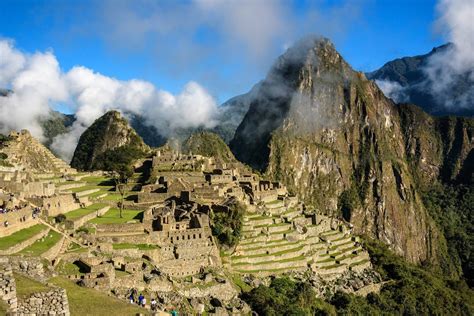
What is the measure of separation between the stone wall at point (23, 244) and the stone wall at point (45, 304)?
11355mm

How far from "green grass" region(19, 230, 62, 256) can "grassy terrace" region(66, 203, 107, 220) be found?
5.80 m

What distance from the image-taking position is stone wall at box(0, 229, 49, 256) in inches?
1003

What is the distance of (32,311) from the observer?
45.7 feet

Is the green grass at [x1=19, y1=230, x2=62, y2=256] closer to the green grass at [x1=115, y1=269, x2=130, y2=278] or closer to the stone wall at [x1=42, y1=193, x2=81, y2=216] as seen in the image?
the green grass at [x1=115, y1=269, x2=130, y2=278]

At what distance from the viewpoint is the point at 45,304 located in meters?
14.4

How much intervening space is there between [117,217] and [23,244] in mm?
14260

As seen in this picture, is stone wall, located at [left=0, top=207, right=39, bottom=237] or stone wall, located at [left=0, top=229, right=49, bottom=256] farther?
stone wall, located at [left=0, top=207, right=39, bottom=237]

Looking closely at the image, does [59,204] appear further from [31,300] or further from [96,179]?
[31,300]

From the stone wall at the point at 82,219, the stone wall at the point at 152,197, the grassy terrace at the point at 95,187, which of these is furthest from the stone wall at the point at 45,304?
the grassy terrace at the point at 95,187

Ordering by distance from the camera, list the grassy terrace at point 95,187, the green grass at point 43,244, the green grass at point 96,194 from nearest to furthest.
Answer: the green grass at point 43,244, the green grass at point 96,194, the grassy terrace at point 95,187

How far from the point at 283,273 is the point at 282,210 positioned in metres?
15.1

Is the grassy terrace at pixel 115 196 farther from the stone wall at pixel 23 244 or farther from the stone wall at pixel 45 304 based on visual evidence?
the stone wall at pixel 45 304

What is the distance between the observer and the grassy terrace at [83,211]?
3877cm

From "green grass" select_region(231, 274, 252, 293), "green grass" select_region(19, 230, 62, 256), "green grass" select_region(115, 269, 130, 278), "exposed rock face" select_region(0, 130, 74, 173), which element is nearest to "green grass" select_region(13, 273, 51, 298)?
"green grass" select_region(19, 230, 62, 256)
